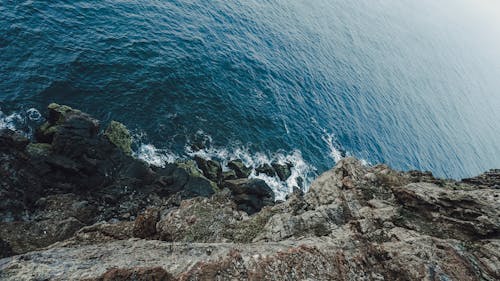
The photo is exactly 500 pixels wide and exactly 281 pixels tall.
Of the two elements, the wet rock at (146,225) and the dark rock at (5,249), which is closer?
the wet rock at (146,225)

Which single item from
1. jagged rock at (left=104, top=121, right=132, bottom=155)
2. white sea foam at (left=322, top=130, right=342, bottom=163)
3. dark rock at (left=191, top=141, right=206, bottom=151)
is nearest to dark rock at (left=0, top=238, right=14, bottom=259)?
jagged rock at (left=104, top=121, right=132, bottom=155)

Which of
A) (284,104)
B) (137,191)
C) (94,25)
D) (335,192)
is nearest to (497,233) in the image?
(335,192)

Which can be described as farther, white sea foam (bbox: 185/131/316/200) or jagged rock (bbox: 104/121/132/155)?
white sea foam (bbox: 185/131/316/200)

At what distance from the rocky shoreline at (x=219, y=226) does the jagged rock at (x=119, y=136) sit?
2713 millimetres

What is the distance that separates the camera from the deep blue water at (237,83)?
4406cm

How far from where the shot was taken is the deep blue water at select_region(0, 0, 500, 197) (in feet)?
145

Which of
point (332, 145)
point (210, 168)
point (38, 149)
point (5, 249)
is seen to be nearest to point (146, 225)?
point (5, 249)

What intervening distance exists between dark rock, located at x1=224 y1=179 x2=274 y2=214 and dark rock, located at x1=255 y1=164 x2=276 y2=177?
521 cm

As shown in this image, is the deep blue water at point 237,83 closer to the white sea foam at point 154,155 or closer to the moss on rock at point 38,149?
the white sea foam at point 154,155

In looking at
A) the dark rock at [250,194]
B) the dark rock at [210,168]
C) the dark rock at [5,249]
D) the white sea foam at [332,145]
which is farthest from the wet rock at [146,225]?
the white sea foam at [332,145]

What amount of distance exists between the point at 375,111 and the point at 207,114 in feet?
169

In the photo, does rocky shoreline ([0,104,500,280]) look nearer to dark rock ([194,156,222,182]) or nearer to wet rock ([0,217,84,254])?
wet rock ([0,217,84,254])

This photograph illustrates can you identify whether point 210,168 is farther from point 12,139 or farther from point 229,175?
point 12,139

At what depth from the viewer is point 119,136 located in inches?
1580
